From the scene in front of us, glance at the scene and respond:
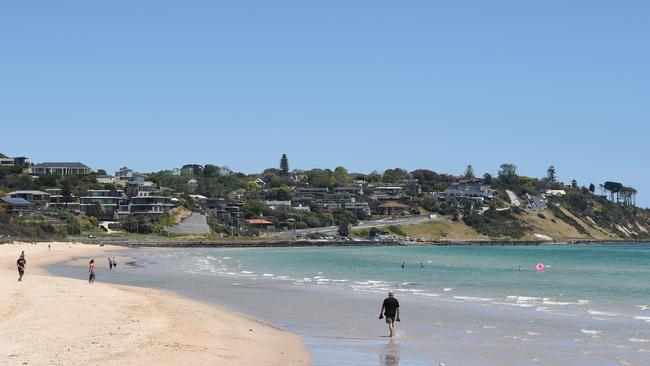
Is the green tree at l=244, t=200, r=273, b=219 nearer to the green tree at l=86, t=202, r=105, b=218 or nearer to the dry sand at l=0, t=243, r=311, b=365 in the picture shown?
the green tree at l=86, t=202, r=105, b=218

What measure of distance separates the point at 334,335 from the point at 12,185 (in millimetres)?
143200

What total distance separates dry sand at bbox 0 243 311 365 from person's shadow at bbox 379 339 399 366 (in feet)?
6.21

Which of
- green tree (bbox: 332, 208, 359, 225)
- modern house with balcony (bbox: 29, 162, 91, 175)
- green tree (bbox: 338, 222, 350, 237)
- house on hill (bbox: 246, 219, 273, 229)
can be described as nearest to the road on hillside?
green tree (bbox: 332, 208, 359, 225)

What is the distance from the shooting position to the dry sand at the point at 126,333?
16.3 meters

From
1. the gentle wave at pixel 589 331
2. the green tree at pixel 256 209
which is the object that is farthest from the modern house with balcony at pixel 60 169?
the gentle wave at pixel 589 331

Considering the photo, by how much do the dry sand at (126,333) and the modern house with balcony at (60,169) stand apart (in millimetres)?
145089

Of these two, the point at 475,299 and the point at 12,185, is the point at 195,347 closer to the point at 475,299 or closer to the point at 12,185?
the point at 475,299

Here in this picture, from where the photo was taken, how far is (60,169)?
170000 mm

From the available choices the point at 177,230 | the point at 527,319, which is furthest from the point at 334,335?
the point at 177,230

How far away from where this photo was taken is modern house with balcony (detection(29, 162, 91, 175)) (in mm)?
168625

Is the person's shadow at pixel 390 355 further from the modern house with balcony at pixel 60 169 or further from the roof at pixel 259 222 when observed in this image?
the modern house with balcony at pixel 60 169

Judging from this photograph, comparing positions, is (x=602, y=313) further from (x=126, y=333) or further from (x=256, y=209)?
(x=256, y=209)

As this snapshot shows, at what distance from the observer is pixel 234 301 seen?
114ft

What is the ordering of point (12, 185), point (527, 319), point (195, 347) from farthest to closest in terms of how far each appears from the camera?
point (12, 185), point (527, 319), point (195, 347)
